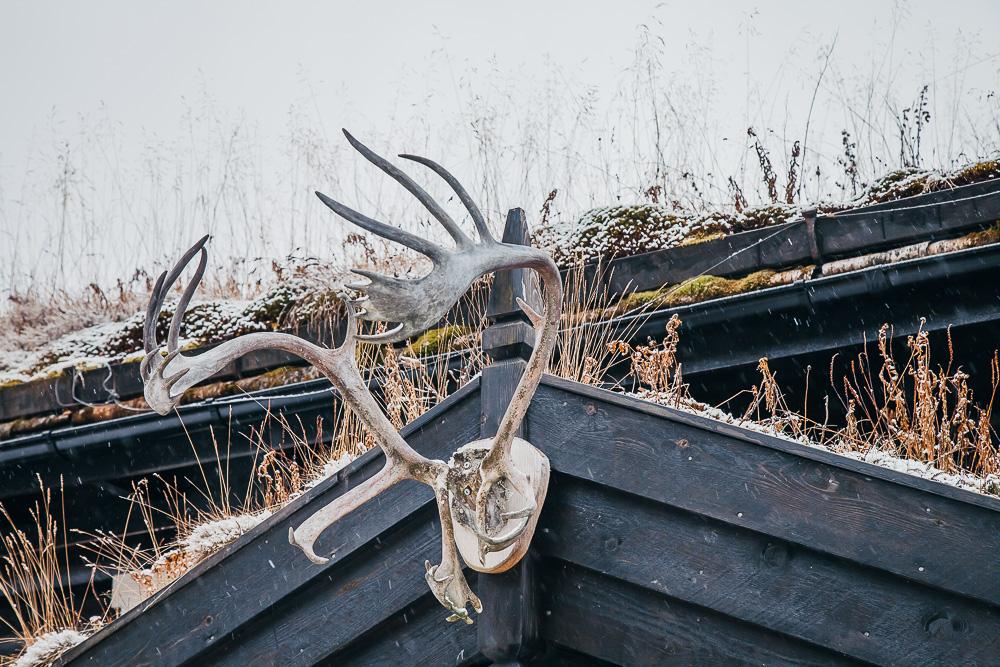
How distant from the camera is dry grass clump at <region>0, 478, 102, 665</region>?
424 centimetres

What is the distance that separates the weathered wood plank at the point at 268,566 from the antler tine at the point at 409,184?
0.75 meters

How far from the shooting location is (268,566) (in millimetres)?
3113

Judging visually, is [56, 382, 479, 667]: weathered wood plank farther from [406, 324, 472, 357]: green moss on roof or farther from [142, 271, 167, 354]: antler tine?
[406, 324, 472, 357]: green moss on roof

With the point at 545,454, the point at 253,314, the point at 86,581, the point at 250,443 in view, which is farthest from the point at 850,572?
the point at 86,581

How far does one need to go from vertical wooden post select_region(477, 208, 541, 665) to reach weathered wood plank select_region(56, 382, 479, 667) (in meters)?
0.12

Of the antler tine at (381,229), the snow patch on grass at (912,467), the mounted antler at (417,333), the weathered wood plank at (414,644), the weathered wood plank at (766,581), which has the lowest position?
the weathered wood plank at (414,644)

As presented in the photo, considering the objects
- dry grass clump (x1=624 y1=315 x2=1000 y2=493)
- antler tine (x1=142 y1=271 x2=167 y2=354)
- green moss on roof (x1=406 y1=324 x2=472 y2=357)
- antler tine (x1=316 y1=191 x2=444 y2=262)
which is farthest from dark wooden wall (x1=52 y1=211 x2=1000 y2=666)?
green moss on roof (x1=406 y1=324 x2=472 y2=357)

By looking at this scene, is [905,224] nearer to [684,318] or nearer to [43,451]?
[684,318]

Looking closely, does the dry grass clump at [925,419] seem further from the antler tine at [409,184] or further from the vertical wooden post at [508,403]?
the antler tine at [409,184]

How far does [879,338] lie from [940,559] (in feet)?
5.14

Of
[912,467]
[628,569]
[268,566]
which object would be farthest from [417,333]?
[912,467]

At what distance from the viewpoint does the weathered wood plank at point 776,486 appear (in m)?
2.34

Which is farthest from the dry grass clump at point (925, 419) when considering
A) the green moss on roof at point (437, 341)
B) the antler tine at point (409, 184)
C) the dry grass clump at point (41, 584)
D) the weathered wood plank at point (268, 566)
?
the dry grass clump at point (41, 584)

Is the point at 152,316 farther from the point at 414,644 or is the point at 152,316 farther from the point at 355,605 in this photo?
the point at 414,644
